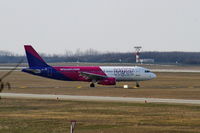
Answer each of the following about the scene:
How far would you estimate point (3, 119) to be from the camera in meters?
35.4

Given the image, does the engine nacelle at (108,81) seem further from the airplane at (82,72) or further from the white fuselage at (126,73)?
the white fuselage at (126,73)

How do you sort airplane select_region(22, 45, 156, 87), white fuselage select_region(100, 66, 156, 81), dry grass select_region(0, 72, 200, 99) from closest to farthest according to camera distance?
dry grass select_region(0, 72, 200, 99) → airplane select_region(22, 45, 156, 87) → white fuselage select_region(100, 66, 156, 81)

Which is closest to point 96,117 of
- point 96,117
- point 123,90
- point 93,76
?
point 96,117

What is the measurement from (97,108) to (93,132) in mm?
15751

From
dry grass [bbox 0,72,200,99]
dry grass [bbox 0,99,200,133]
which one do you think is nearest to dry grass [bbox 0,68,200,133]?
dry grass [bbox 0,99,200,133]

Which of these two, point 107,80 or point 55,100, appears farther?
point 107,80

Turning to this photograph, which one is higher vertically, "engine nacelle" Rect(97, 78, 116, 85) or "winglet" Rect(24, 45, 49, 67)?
"winglet" Rect(24, 45, 49, 67)

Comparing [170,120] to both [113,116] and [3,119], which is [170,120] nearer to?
[113,116]

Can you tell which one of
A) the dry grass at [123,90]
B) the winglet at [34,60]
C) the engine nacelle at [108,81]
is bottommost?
the dry grass at [123,90]

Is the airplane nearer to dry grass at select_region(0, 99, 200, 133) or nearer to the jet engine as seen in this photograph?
the jet engine

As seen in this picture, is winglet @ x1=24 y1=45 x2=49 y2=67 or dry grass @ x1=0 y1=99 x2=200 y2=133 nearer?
dry grass @ x1=0 y1=99 x2=200 y2=133

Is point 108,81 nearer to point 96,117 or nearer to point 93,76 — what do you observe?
point 93,76

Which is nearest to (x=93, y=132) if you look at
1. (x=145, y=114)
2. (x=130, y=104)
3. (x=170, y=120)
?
(x=170, y=120)

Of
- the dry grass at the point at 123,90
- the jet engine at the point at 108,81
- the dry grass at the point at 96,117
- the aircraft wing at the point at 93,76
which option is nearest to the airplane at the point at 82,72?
the aircraft wing at the point at 93,76
